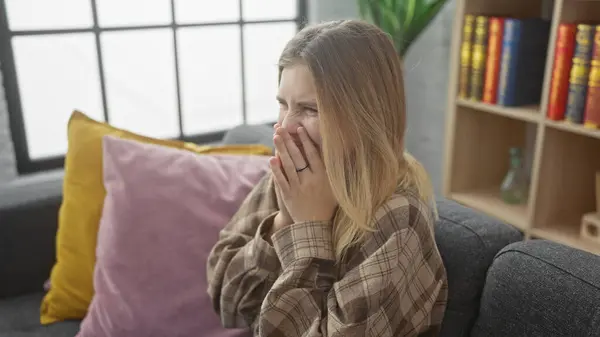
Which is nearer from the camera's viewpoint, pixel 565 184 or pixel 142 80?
pixel 565 184

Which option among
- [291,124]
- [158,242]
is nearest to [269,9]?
[158,242]

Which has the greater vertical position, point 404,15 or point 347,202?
point 404,15

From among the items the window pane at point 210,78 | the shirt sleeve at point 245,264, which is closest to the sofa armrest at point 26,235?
the shirt sleeve at point 245,264

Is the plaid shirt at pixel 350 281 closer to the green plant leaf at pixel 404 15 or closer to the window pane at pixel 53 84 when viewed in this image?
the green plant leaf at pixel 404 15

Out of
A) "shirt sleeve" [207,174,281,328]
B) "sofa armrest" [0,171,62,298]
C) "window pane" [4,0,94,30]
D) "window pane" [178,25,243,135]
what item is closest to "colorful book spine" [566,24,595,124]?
"shirt sleeve" [207,174,281,328]

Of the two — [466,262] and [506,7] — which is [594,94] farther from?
[466,262]

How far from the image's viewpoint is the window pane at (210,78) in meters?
2.18

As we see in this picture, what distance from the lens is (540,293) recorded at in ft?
2.84

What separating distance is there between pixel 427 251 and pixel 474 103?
100cm

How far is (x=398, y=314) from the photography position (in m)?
0.88

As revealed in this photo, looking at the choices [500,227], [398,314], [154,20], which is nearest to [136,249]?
[398,314]

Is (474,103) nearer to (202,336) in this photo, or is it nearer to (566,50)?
(566,50)

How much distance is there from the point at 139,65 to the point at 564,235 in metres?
1.59

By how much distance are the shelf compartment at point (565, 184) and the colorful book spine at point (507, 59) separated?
0.19 metres
